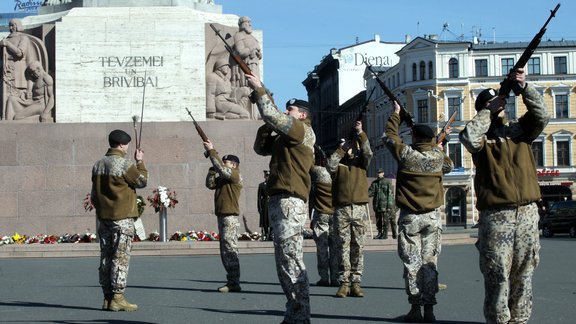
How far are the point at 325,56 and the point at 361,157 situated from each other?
90901mm

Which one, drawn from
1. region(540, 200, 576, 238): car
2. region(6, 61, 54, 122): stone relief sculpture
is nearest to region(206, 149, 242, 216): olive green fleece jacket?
region(6, 61, 54, 122): stone relief sculpture

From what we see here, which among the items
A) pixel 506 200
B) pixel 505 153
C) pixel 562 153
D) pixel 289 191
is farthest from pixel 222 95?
pixel 562 153

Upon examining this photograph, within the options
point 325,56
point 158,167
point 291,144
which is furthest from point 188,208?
point 325,56

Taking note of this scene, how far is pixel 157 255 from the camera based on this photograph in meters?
21.6

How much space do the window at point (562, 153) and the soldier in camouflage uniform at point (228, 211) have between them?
198 feet

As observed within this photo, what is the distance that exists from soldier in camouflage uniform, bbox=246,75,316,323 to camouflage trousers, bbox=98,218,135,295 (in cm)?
276

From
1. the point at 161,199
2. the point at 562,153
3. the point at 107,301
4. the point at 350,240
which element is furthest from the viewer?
the point at 562,153

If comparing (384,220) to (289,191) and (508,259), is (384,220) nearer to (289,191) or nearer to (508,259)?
(289,191)

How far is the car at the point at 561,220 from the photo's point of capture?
3831 cm

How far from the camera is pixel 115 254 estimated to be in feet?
37.6

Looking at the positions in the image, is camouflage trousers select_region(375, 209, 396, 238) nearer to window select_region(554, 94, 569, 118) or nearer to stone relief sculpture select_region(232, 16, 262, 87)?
stone relief sculpture select_region(232, 16, 262, 87)

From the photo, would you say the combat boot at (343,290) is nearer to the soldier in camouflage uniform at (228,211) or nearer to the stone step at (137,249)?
the soldier in camouflage uniform at (228,211)

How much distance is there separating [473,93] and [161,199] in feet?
177

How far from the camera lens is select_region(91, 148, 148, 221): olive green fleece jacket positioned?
11578 mm
